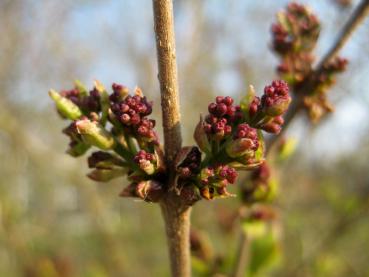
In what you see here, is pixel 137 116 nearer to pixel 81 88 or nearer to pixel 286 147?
pixel 81 88

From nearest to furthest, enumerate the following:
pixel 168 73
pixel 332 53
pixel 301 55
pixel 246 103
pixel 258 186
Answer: pixel 168 73 → pixel 246 103 → pixel 332 53 → pixel 301 55 → pixel 258 186

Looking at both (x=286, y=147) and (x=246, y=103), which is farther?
(x=286, y=147)

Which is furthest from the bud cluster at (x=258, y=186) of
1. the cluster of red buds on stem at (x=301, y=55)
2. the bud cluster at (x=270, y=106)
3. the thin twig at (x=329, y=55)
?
the bud cluster at (x=270, y=106)

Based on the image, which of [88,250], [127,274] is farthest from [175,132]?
[88,250]

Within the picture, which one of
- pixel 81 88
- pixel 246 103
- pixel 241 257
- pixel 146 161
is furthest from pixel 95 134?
pixel 241 257

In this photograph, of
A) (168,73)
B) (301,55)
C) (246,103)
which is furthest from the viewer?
(301,55)

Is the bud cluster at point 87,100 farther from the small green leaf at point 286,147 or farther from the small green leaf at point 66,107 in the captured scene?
the small green leaf at point 286,147
